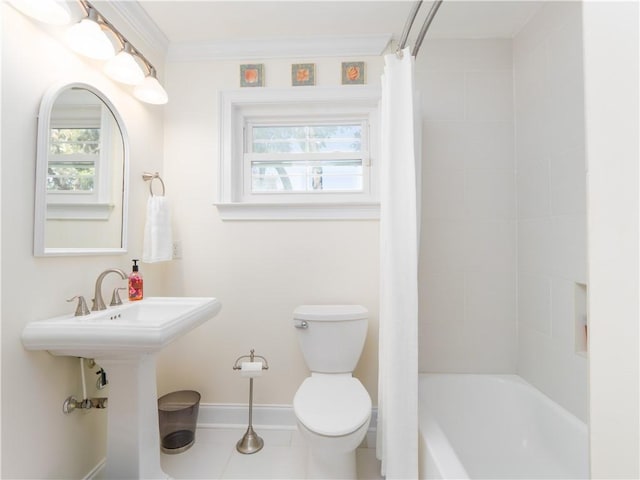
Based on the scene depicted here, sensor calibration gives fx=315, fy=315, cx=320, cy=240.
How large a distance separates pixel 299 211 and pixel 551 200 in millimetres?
1310

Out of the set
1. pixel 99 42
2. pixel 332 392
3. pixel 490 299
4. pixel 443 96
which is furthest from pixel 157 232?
pixel 490 299

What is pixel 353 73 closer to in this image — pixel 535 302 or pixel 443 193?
pixel 443 193

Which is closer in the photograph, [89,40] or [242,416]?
[89,40]

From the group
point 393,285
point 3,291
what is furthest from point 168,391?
point 393,285

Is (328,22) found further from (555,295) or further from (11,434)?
(11,434)

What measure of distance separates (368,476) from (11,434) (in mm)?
1452

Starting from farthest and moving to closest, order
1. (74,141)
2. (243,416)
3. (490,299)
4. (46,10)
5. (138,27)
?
(243,416)
(490,299)
(138,27)
(74,141)
(46,10)

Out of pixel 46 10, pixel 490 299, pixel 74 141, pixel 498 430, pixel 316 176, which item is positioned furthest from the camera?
pixel 316 176

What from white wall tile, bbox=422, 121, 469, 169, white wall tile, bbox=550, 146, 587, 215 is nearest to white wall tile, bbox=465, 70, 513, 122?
white wall tile, bbox=422, 121, 469, 169

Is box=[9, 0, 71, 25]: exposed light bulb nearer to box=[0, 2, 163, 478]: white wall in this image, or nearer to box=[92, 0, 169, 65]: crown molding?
box=[0, 2, 163, 478]: white wall

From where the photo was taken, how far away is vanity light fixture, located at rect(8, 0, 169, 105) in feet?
3.60

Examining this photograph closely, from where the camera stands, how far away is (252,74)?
6.46 feet

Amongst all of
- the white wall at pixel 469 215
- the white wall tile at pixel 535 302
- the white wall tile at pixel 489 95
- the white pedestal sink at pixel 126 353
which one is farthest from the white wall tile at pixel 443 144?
the white pedestal sink at pixel 126 353

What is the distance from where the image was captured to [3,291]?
106 centimetres
